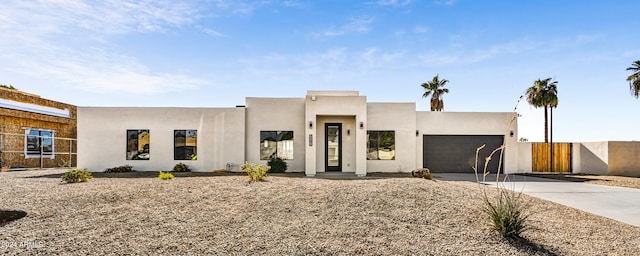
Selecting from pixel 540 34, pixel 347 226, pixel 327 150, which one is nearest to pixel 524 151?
pixel 540 34

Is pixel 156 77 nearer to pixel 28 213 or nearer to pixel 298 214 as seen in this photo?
pixel 28 213

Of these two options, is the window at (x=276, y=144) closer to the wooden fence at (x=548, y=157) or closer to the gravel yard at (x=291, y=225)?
the gravel yard at (x=291, y=225)

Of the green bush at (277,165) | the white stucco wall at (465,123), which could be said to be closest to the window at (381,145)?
the white stucco wall at (465,123)

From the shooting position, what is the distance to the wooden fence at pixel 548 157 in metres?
16.6

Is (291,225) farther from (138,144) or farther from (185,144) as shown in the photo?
(138,144)

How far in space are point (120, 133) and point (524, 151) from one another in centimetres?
1859

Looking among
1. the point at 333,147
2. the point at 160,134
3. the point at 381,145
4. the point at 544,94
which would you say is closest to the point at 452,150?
the point at 381,145

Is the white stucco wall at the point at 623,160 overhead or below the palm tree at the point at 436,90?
below

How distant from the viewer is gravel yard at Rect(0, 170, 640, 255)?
4594 millimetres

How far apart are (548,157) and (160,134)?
59.8 feet

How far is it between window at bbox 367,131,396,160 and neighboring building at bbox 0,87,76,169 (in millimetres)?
15088

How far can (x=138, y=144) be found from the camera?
48.5ft

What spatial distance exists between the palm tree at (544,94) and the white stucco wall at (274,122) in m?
18.9

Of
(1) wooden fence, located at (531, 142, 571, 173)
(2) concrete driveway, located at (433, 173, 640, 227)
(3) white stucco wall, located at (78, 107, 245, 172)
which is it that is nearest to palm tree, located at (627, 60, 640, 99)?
(1) wooden fence, located at (531, 142, 571, 173)
